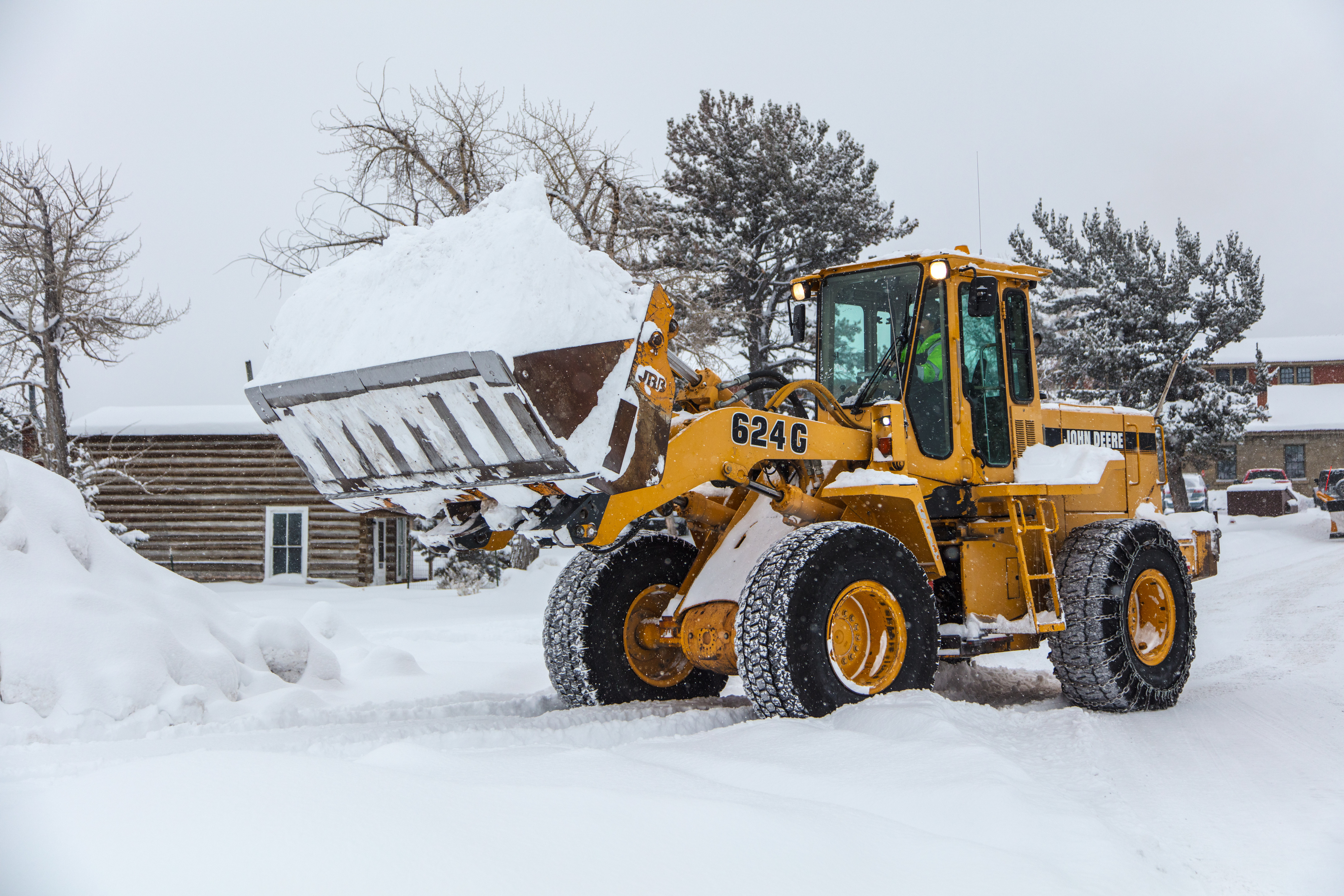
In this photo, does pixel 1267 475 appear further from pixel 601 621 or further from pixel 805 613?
pixel 805 613

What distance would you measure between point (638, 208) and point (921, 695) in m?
15.6

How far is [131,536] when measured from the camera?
19344mm

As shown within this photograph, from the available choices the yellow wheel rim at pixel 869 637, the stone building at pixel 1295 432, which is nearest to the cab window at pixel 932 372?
the yellow wheel rim at pixel 869 637

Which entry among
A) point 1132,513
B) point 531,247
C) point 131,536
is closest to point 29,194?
point 131,536

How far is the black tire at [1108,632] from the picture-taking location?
6.27 m

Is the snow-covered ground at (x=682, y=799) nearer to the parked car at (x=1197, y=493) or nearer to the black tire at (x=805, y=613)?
the black tire at (x=805, y=613)

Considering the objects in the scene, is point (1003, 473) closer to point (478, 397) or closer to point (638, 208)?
point (478, 397)

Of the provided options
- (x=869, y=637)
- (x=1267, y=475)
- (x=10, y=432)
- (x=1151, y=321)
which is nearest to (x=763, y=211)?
(x=1151, y=321)

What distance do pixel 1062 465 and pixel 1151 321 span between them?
73.4 ft

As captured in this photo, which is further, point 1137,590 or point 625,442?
point 1137,590

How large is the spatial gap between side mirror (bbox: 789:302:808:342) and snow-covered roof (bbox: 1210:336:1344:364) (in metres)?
47.3

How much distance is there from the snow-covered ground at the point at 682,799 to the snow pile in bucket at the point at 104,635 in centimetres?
30

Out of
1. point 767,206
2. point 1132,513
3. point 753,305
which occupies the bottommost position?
point 1132,513

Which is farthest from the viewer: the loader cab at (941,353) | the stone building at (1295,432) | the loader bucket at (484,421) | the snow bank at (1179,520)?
the stone building at (1295,432)
